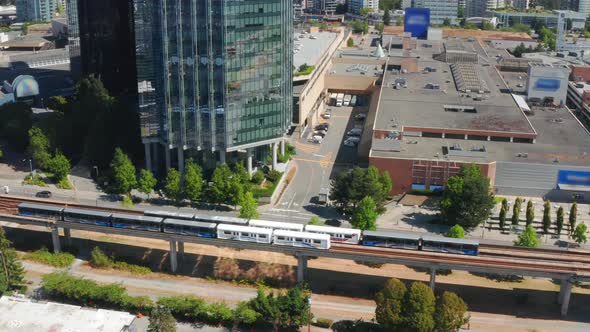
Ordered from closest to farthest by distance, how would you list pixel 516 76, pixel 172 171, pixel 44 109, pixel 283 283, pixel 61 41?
pixel 283 283, pixel 172 171, pixel 44 109, pixel 516 76, pixel 61 41

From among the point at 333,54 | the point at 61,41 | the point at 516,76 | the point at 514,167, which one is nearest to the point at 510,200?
the point at 514,167

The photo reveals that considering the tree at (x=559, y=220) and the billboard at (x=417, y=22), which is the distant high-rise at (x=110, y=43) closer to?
the tree at (x=559, y=220)

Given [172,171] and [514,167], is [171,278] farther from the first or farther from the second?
[514,167]

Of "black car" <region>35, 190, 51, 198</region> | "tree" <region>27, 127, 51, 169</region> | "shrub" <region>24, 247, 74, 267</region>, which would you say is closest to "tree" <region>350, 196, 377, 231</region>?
"shrub" <region>24, 247, 74, 267</region>

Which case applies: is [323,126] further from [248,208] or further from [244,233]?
[244,233]

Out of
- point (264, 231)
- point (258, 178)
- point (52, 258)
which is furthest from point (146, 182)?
point (264, 231)

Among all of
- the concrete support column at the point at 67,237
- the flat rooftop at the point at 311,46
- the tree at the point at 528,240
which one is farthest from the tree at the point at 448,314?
the flat rooftop at the point at 311,46

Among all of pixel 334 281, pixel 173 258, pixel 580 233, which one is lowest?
pixel 334 281
